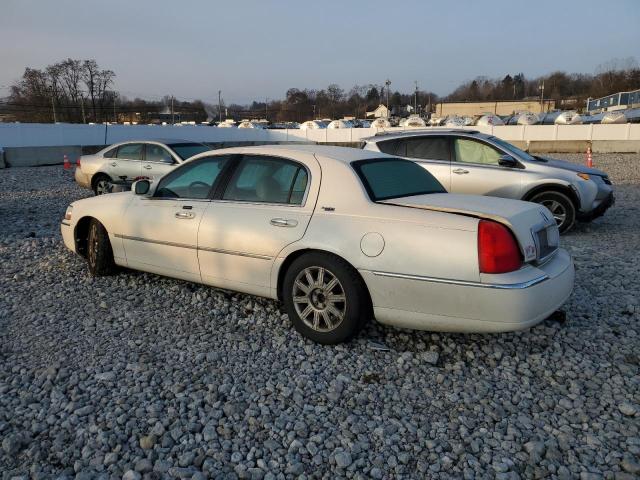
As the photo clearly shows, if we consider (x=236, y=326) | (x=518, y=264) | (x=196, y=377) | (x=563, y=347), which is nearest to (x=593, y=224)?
(x=563, y=347)

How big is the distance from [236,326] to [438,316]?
1744 mm

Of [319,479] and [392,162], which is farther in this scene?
[392,162]

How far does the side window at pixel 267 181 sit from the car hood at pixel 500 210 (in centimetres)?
78

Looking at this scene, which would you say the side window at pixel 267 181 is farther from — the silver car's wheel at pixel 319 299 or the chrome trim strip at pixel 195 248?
the silver car's wheel at pixel 319 299

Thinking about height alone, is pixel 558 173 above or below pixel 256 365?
above

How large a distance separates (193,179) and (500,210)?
2.79m

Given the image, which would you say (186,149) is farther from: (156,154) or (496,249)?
(496,249)

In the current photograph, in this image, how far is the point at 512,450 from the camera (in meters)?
2.74

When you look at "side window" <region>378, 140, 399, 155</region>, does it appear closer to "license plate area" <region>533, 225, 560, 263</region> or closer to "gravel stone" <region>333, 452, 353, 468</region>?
"license plate area" <region>533, 225, 560, 263</region>

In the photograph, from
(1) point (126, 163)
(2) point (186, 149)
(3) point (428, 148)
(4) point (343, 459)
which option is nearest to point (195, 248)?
(4) point (343, 459)

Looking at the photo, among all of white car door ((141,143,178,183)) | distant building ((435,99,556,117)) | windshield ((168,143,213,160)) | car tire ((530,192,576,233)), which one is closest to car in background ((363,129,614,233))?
car tire ((530,192,576,233))

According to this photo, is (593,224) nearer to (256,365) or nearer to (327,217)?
(327,217)

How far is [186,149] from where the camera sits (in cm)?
1133

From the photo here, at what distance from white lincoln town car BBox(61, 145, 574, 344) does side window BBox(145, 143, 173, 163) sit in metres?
6.19
